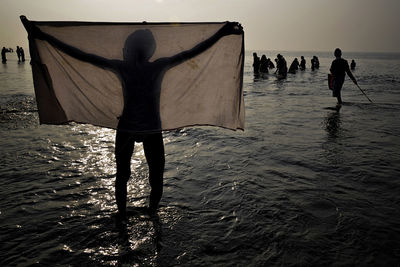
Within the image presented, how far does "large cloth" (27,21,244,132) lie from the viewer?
2.90m

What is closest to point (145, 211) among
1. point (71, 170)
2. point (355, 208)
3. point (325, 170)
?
point (71, 170)

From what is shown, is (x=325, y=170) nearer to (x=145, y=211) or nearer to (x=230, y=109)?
(x=230, y=109)

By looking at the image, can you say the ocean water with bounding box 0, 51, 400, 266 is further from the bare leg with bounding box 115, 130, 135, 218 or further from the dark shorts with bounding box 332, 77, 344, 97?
the dark shorts with bounding box 332, 77, 344, 97

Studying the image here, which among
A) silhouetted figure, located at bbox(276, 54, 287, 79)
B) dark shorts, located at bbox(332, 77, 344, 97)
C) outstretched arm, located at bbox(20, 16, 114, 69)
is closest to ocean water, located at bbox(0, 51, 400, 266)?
outstretched arm, located at bbox(20, 16, 114, 69)

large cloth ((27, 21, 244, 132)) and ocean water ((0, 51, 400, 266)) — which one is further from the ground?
large cloth ((27, 21, 244, 132))

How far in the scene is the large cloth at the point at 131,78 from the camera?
2.90m

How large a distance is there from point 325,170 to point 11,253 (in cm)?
455

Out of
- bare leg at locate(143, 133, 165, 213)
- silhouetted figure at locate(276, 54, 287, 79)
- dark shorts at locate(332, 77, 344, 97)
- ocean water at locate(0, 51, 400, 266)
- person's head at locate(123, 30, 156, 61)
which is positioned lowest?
ocean water at locate(0, 51, 400, 266)

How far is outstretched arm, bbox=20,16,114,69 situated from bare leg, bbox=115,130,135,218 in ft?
2.46

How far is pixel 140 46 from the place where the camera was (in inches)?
107

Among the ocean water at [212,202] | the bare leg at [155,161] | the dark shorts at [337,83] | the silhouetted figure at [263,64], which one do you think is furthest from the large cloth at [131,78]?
the silhouetted figure at [263,64]

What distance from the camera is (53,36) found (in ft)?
9.74

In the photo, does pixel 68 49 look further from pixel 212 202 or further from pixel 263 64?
pixel 263 64

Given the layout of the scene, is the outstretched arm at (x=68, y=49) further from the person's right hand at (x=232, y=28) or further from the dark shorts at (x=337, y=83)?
the dark shorts at (x=337, y=83)
